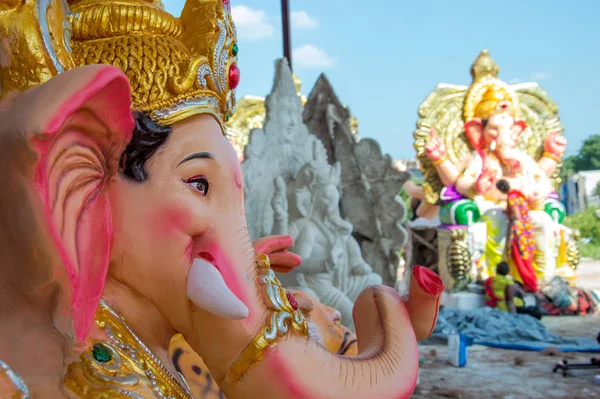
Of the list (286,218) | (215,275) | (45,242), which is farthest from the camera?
(286,218)

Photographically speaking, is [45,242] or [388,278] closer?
[45,242]

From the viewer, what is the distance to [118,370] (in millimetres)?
833

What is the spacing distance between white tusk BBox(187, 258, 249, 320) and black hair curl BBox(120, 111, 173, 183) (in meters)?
0.16

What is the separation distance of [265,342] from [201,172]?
0.87 feet

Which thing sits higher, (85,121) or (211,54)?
(211,54)

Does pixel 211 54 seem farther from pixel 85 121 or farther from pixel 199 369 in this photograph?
pixel 199 369

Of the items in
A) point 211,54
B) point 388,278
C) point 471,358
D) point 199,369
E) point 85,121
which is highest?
point 211,54

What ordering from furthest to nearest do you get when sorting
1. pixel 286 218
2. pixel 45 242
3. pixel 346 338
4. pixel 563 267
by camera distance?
pixel 563 267, pixel 286 218, pixel 346 338, pixel 45 242

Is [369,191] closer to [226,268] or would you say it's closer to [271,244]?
[271,244]

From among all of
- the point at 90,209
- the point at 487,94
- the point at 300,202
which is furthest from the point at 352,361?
the point at 487,94

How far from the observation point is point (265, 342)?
0.89 metres

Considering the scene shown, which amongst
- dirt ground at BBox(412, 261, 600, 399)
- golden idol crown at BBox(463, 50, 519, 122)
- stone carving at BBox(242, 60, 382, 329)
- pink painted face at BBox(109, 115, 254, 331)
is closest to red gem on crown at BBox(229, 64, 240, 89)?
pink painted face at BBox(109, 115, 254, 331)

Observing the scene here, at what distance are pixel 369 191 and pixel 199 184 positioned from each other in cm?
392

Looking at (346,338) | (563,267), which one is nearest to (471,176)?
(563,267)
